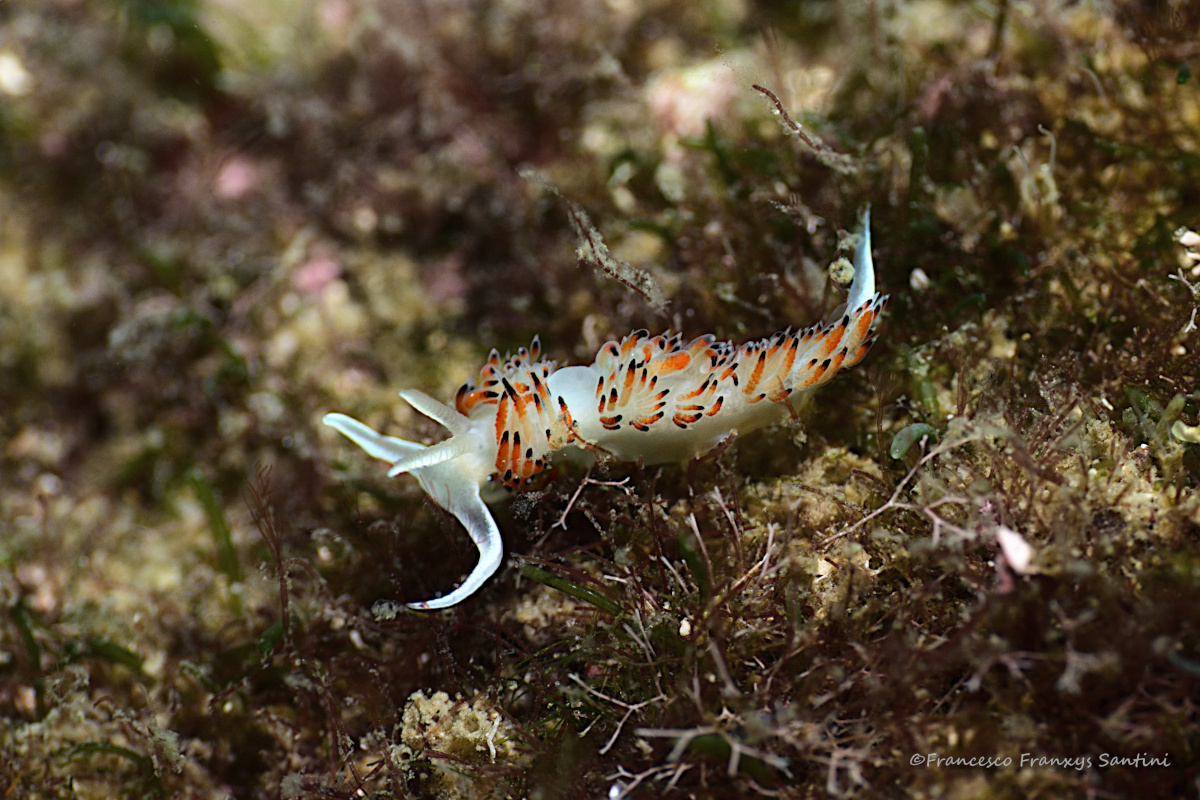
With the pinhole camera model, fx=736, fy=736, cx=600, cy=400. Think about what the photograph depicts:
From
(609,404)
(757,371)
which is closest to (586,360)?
(609,404)

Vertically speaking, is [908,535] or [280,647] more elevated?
[908,535]

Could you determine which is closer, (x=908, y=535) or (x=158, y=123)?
(x=908, y=535)

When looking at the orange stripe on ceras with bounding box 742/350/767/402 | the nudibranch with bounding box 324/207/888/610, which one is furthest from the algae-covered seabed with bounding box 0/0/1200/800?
the orange stripe on ceras with bounding box 742/350/767/402

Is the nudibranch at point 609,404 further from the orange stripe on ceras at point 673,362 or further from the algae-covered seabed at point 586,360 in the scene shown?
the algae-covered seabed at point 586,360

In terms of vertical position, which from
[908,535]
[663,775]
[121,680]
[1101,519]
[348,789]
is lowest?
[121,680]

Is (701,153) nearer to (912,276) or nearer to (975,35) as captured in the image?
(912,276)

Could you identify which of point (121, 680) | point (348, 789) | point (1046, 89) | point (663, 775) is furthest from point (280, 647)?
point (1046, 89)

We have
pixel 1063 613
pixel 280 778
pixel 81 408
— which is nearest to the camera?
pixel 1063 613
